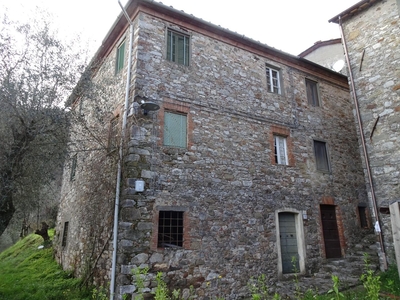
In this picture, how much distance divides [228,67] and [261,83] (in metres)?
1.42

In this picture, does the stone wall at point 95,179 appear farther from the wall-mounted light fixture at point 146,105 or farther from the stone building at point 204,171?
the wall-mounted light fixture at point 146,105

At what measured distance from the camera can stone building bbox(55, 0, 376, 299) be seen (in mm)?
7020

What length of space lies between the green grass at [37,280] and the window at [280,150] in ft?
22.3

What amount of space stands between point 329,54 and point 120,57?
433 inches

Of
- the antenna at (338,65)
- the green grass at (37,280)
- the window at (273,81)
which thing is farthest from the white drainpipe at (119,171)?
the antenna at (338,65)

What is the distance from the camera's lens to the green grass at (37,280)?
7.27 metres

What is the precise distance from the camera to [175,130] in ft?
25.8

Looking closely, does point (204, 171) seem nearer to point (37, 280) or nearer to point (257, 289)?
point (257, 289)

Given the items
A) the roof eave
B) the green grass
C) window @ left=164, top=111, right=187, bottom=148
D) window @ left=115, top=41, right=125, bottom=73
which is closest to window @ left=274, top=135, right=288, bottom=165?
window @ left=164, top=111, right=187, bottom=148

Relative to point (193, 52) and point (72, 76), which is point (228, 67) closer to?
point (193, 52)

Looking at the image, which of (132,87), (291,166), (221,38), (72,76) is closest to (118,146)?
(132,87)

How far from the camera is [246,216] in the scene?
27.1ft

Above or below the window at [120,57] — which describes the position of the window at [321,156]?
below

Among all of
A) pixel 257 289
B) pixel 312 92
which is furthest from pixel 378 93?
pixel 257 289
